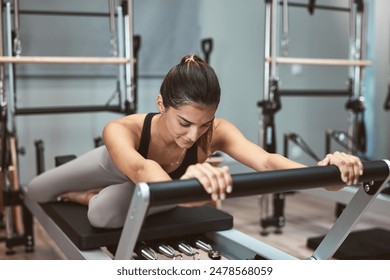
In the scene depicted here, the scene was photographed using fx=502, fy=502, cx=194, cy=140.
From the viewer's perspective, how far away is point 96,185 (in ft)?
5.75

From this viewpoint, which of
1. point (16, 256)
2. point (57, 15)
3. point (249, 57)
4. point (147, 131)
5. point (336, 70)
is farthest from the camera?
point (336, 70)

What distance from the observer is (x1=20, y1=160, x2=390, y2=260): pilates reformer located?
0.90m

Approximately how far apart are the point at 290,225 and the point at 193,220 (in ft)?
4.02

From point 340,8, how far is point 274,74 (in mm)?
670

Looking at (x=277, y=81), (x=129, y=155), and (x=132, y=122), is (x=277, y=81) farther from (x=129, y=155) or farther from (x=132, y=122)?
(x=129, y=155)

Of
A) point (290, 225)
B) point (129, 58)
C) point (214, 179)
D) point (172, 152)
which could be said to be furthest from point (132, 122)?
point (290, 225)

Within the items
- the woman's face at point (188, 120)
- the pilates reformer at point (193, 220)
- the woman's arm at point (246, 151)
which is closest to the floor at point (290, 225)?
the pilates reformer at point (193, 220)

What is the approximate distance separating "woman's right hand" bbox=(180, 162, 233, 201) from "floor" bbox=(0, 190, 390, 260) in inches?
51.1

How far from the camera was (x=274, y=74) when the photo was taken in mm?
2412

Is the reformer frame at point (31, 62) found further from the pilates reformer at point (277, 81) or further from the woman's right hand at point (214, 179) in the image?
the woman's right hand at point (214, 179)

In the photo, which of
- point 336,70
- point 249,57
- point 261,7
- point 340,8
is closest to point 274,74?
point 249,57

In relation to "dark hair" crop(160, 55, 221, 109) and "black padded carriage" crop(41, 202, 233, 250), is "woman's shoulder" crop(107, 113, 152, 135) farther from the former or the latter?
"black padded carriage" crop(41, 202, 233, 250)

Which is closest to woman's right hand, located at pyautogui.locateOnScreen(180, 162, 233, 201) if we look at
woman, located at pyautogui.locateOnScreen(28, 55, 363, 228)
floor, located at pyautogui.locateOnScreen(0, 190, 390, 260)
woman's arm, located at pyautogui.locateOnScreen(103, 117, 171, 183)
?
woman, located at pyautogui.locateOnScreen(28, 55, 363, 228)
